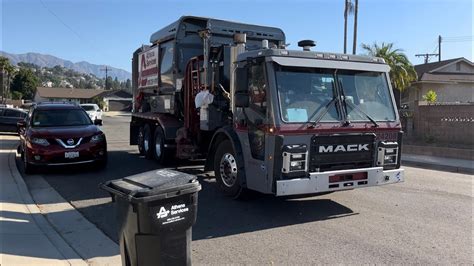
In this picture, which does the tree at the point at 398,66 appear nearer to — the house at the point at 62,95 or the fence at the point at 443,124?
the fence at the point at 443,124

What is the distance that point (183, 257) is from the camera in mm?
3777

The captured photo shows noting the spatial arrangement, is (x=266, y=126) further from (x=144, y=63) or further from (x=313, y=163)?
(x=144, y=63)

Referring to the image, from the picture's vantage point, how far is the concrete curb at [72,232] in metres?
5.02

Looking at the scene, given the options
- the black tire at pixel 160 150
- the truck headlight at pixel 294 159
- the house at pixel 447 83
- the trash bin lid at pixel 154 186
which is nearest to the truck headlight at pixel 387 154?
the truck headlight at pixel 294 159

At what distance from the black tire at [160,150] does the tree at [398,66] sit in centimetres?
1995

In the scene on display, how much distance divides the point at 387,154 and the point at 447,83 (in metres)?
28.9

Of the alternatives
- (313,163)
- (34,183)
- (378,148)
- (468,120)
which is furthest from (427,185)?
(34,183)

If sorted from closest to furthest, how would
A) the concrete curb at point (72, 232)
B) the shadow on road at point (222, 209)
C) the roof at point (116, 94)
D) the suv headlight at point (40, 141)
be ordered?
the concrete curb at point (72, 232) → the shadow on road at point (222, 209) → the suv headlight at point (40, 141) → the roof at point (116, 94)

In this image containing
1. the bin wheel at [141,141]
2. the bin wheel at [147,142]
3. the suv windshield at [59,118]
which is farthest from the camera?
the bin wheel at [141,141]

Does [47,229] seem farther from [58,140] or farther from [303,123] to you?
[58,140]

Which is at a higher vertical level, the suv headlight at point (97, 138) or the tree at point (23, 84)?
the tree at point (23, 84)

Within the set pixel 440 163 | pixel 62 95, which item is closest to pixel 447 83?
pixel 440 163

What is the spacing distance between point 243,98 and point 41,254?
3515 millimetres

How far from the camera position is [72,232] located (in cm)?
594
